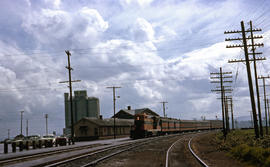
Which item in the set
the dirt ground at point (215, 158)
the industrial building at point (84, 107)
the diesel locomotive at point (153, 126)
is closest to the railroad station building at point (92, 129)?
the diesel locomotive at point (153, 126)

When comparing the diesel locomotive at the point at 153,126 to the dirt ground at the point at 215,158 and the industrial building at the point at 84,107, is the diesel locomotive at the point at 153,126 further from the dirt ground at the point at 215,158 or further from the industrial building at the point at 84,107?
the industrial building at the point at 84,107

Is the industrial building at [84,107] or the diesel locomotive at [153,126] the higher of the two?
the industrial building at [84,107]

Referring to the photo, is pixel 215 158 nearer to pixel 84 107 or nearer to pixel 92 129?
pixel 92 129

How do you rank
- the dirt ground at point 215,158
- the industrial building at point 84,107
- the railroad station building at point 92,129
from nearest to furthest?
the dirt ground at point 215,158 < the railroad station building at point 92,129 < the industrial building at point 84,107

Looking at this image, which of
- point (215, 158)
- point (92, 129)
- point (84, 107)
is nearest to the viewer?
point (215, 158)

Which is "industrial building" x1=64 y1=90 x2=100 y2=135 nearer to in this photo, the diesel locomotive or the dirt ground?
the diesel locomotive

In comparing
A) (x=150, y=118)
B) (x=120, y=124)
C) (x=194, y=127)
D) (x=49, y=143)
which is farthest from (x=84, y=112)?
(x=49, y=143)

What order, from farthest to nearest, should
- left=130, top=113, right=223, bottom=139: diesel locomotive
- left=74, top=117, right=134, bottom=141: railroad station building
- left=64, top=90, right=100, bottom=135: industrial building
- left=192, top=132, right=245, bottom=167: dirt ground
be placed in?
left=64, top=90, right=100, bottom=135: industrial building → left=74, top=117, right=134, bottom=141: railroad station building → left=130, top=113, right=223, bottom=139: diesel locomotive → left=192, top=132, right=245, bottom=167: dirt ground

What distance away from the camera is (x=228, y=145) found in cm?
2455

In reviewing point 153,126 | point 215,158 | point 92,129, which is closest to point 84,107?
point 92,129

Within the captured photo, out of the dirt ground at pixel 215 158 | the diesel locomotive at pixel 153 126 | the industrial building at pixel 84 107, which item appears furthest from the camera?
the industrial building at pixel 84 107

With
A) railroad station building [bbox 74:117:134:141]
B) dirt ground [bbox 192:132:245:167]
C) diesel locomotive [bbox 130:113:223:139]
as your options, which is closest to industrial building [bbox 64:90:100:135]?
diesel locomotive [bbox 130:113:223:139]

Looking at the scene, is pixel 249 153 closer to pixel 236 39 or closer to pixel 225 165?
pixel 225 165

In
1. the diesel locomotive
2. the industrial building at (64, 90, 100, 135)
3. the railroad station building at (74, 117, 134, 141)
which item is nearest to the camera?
the diesel locomotive
